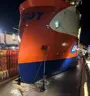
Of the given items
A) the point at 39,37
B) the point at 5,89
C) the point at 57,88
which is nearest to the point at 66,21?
the point at 39,37

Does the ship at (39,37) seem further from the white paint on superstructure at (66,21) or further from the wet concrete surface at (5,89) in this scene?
the wet concrete surface at (5,89)

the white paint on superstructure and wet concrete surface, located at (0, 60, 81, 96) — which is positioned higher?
the white paint on superstructure

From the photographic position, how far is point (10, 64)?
1200cm

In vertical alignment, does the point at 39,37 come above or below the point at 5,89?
above

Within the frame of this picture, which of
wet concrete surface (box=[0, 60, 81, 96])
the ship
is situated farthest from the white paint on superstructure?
wet concrete surface (box=[0, 60, 81, 96])

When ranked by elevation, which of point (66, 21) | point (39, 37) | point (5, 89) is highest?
point (66, 21)

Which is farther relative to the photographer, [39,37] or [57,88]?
[39,37]

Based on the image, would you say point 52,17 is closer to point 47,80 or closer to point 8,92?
point 47,80

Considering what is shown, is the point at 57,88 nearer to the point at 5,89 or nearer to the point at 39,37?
the point at 5,89

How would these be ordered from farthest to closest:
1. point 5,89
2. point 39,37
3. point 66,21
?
point 66,21, point 39,37, point 5,89

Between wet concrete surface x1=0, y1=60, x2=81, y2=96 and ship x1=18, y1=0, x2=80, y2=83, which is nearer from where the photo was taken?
wet concrete surface x1=0, y1=60, x2=81, y2=96

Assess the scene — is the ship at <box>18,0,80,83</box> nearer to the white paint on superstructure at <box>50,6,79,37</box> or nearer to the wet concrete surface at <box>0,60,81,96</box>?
the white paint on superstructure at <box>50,6,79,37</box>

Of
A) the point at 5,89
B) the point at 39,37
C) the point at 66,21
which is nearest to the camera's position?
the point at 5,89

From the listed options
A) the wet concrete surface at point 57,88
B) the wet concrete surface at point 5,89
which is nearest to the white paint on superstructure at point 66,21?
the wet concrete surface at point 57,88
